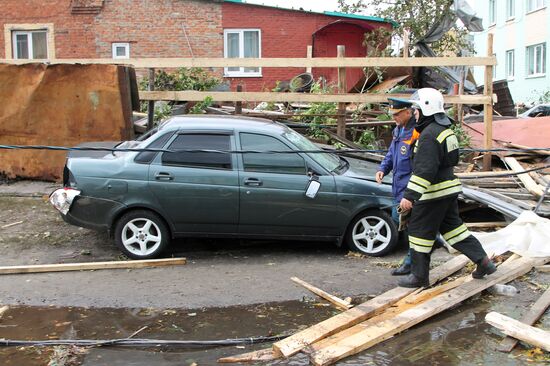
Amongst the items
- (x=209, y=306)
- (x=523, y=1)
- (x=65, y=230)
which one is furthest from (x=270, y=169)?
(x=523, y=1)

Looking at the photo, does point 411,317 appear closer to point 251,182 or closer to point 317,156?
point 251,182

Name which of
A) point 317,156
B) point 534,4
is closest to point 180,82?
point 317,156

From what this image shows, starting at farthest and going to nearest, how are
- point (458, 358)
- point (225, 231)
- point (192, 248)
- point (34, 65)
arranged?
point (34, 65) < point (192, 248) < point (225, 231) < point (458, 358)

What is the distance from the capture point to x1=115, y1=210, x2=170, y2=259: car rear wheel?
650 cm

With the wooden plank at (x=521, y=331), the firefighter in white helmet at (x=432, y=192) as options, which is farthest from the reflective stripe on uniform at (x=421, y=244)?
the wooden plank at (x=521, y=331)

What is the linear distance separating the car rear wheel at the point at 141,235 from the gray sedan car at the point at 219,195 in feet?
0.04

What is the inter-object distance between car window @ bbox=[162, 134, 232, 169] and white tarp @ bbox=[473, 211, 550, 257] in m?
3.04

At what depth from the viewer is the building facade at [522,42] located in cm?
2712

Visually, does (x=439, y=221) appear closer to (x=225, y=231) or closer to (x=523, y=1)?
(x=225, y=231)

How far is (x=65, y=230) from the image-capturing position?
7.60 metres

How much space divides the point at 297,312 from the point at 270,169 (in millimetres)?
2033

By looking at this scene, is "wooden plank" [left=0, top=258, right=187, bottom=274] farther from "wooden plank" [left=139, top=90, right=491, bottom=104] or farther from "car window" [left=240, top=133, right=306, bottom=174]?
"wooden plank" [left=139, top=90, right=491, bottom=104]

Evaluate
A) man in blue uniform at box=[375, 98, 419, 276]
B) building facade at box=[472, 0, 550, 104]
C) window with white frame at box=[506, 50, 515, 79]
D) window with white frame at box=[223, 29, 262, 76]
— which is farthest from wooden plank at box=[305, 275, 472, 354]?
window with white frame at box=[506, 50, 515, 79]

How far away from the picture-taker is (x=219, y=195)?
6.47m
